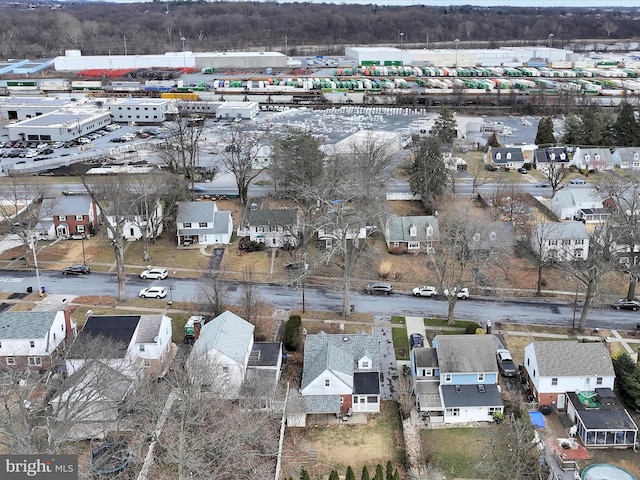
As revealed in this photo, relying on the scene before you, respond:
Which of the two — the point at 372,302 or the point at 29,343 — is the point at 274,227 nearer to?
A: the point at 372,302

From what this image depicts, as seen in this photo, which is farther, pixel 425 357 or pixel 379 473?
pixel 425 357

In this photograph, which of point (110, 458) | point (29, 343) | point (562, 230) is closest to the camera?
point (110, 458)

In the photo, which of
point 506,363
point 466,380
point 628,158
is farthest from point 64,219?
point 628,158

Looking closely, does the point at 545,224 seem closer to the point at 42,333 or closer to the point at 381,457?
the point at 381,457

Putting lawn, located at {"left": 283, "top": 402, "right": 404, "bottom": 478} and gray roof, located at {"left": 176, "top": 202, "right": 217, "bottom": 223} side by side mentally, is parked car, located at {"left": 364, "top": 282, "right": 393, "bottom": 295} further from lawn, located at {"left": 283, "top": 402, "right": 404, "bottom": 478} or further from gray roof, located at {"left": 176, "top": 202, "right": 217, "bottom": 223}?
gray roof, located at {"left": 176, "top": 202, "right": 217, "bottom": 223}

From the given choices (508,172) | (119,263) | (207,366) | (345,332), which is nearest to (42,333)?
(119,263)

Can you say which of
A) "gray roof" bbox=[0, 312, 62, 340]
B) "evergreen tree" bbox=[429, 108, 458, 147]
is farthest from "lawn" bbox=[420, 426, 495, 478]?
"evergreen tree" bbox=[429, 108, 458, 147]
